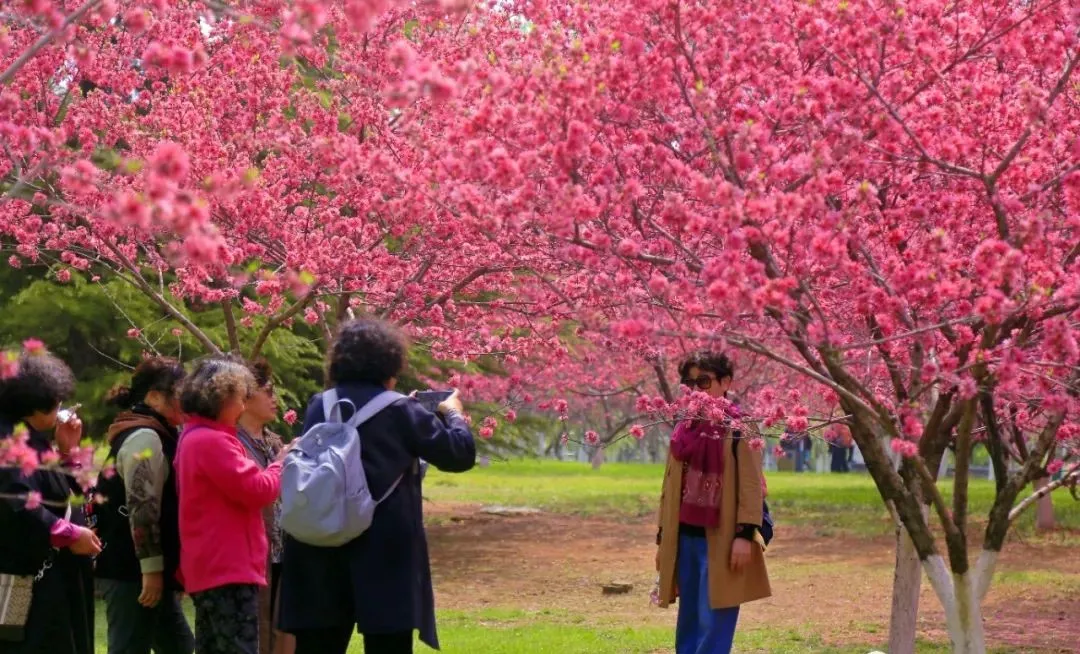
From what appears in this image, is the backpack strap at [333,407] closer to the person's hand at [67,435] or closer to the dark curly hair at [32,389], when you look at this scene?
the dark curly hair at [32,389]

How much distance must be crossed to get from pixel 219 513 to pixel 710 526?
259cm

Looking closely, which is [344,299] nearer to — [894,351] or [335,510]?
[894,351]

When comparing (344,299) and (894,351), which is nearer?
(894,351)

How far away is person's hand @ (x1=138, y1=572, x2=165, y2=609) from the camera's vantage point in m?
5.68

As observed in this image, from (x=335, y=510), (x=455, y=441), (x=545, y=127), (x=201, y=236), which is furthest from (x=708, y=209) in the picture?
(x=201, y=236)

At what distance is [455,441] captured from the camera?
5.10 metres

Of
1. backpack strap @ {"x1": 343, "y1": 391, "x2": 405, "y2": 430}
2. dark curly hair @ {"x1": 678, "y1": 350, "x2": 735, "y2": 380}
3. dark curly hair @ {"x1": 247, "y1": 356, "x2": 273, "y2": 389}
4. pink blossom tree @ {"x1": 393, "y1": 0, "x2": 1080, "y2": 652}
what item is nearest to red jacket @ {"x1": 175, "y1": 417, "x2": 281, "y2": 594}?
backpack strap @ {"x1": 343, "y1": 391, "x2": 405, "y2": 430}

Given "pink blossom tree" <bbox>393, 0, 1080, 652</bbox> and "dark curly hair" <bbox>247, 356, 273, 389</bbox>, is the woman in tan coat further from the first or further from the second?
"dark curly hair" <bbox>247, 356, 273, 389</bbox>

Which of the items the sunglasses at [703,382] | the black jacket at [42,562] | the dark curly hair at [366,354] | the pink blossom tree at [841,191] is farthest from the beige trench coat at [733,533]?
the black jacket at [42,562]

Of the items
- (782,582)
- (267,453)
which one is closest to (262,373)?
(267,453)

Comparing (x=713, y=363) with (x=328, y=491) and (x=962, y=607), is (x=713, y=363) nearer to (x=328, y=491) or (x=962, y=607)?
(x=962, y=607)

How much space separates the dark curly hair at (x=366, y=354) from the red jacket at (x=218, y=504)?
0.47 m

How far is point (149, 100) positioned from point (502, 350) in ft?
11.5

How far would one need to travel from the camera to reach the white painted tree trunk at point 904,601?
8266 millimetres
